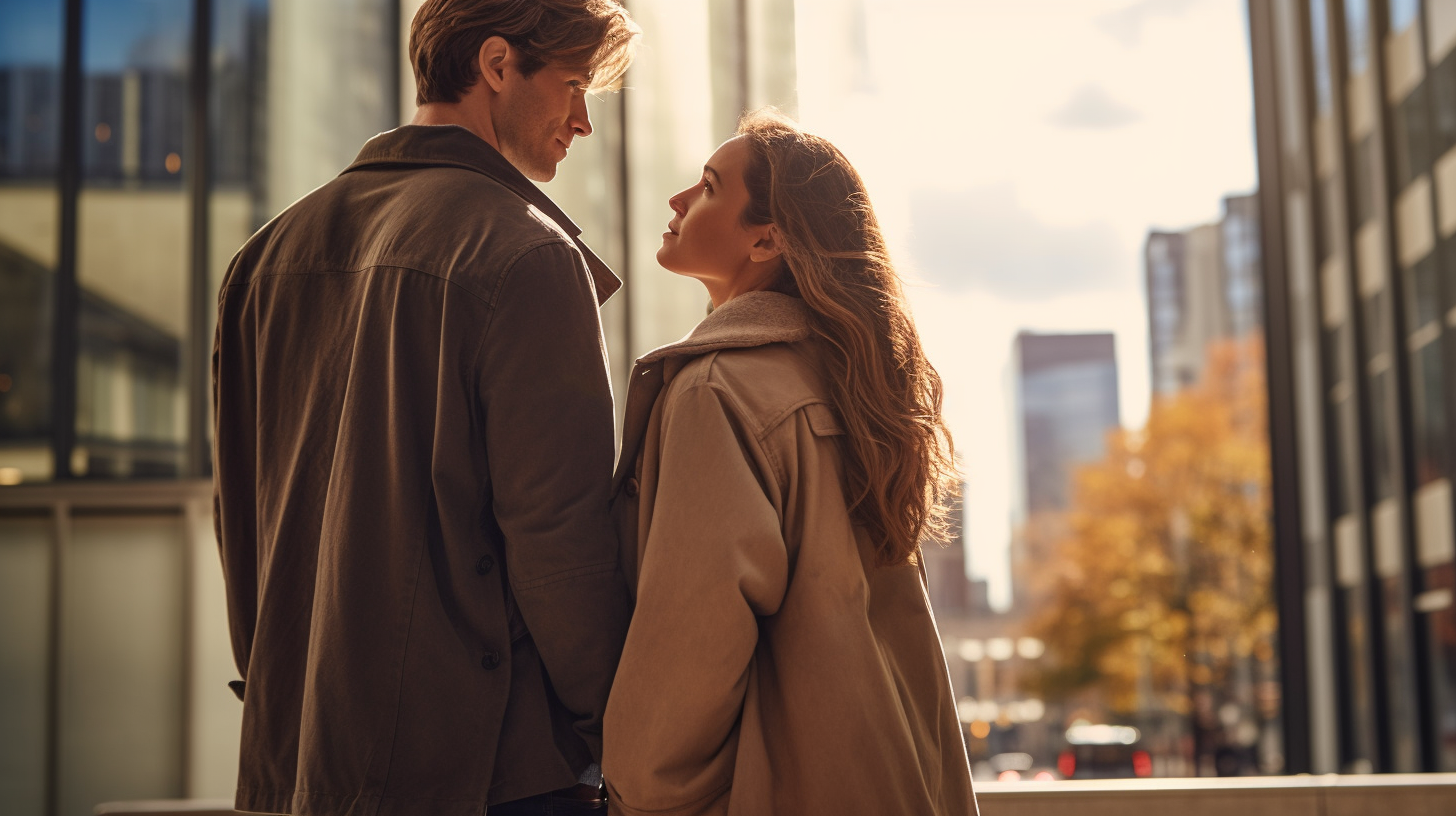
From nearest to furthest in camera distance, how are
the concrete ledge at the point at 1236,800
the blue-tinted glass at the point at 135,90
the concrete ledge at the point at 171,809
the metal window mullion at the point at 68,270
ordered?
the concrete ledge at the point at 1236,800, the concrete ledge at the point at 171,809, the metal window mullion at the point at 68,270, the blue-tinted glass at the point at 135,90

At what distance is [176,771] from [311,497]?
17.7 ft

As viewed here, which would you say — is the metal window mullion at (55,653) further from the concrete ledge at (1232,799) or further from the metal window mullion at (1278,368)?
the metal window mullion at (1278,368)

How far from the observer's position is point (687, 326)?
625cm

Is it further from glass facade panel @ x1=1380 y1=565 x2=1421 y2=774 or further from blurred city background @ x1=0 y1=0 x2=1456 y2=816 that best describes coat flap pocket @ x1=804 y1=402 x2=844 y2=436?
glass facade panel @ x1=1380 y1=565 x2=1421 y2=774

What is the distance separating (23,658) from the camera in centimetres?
664

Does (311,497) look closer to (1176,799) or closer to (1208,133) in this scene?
(1176,799)

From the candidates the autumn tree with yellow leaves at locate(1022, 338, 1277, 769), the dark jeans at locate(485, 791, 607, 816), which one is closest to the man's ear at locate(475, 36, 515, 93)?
the dark jeans at locate(485, 791, 607, 816)

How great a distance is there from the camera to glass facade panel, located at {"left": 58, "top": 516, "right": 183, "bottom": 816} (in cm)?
654

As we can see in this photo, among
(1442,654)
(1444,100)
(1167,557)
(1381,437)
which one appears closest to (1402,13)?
(1444,100)

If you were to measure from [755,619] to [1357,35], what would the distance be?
915 centimetres

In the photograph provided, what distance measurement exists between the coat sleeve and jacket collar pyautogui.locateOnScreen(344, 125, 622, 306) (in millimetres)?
416

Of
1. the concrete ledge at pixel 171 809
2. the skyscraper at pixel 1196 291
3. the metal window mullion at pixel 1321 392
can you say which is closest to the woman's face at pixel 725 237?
the concrete ledge at pixel 171 809

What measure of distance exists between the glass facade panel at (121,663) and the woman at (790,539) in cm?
553

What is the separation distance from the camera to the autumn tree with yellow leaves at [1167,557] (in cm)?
2167
